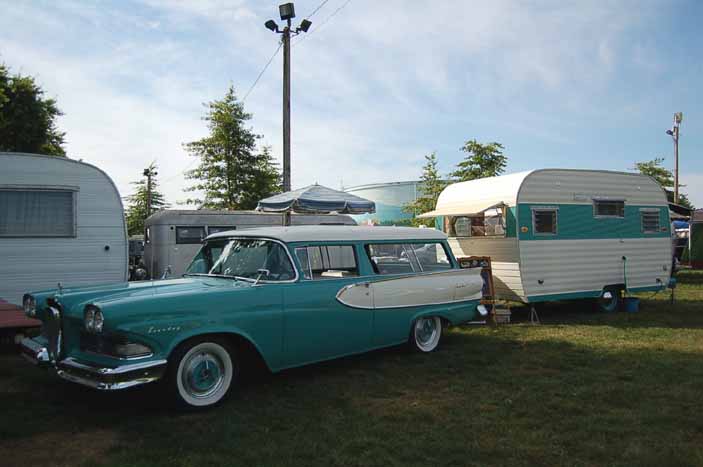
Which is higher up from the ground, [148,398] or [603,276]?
[603,276]

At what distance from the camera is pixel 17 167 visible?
294 inches

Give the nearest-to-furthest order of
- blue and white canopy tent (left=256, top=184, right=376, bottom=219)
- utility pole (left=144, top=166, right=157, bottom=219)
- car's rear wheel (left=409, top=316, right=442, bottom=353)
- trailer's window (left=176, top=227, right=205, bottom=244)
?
1. car's rear wheel (left=409, top=316, right=442, bottom=353)
2. blue and white canopy tent (left=256, top=184, right=376, bottom=219)
3. trailer's window (left=176, top=227, right=205, bottom=244)
4. utility pole (left=144, top=166, right=157, bottom=219)

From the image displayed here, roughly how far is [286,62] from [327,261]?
7520mm

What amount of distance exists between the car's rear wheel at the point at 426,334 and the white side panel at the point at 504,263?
9.62 feet

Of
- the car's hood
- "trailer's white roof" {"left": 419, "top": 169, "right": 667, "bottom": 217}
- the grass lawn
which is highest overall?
"trailer's white roof" {"left": 419, "top": 169, "right": 667, "bottom": 217}

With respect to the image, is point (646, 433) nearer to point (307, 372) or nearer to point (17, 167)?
point (307, 372)

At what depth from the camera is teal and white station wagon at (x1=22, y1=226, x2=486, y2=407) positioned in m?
4.46

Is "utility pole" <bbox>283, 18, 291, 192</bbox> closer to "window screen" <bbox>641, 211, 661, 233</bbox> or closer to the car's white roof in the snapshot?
the car's white roof

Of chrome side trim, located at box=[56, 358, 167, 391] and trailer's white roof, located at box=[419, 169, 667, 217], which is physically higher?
trailer's white roof, located at box=[419, 169, 667, 217]

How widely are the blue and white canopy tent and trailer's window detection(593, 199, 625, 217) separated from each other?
4.60 metres

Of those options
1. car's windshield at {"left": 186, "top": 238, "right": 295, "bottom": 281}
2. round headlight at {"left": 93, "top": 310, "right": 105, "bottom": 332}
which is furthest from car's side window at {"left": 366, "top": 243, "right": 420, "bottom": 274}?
round headlight at {"left": 93, "top": 310, "right": 105, "bottom": 332}

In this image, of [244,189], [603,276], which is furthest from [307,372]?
[244,189]

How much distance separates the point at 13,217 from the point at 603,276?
10233 millimetres

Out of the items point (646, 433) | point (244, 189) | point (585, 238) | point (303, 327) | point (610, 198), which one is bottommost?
point (646, 433)
